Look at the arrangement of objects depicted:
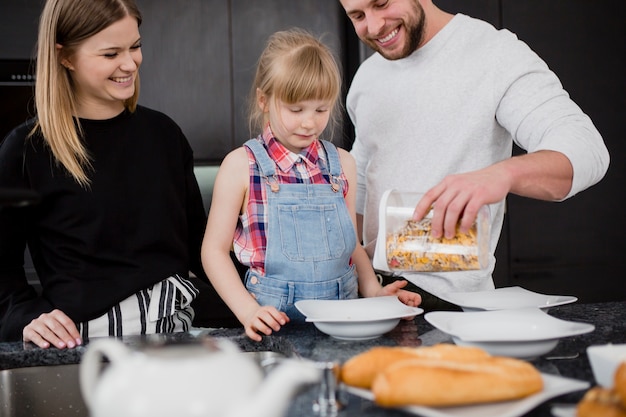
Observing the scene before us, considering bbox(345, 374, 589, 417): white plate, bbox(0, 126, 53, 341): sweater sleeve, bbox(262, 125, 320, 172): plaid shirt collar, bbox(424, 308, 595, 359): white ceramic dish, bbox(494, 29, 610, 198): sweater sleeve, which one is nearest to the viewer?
bbox(345, 374, 589, 417): white plate

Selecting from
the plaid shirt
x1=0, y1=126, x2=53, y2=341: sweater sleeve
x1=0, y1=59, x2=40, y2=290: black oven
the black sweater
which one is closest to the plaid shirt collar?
the plaid shirt

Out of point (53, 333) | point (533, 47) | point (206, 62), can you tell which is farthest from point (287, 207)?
point (533, 47)

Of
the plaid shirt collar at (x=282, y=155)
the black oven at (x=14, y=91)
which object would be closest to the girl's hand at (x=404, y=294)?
the plaid shirt collar at (x=282, y=155)

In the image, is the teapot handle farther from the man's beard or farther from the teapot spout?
the man's beard

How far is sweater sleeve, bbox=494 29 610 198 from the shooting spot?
133cm

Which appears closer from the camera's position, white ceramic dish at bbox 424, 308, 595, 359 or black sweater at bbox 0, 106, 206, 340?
white ceramic dish at bbox 424, 308, 595, 359

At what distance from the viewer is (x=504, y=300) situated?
4.08 feet

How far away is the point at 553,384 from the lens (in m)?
0.76

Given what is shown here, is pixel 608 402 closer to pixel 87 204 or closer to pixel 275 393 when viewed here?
pixel 275 393

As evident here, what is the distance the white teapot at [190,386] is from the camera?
21.6 inches

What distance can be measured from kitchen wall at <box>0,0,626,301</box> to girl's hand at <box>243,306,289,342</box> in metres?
1.40

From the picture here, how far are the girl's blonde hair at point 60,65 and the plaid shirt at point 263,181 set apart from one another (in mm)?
338

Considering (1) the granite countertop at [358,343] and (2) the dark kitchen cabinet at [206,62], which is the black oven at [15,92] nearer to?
(2) the dark kitchen cabinet at [206,62]

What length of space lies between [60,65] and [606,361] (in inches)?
47.1
